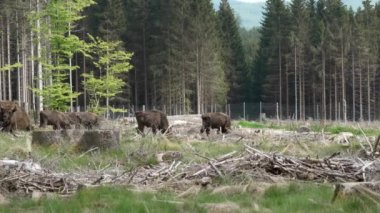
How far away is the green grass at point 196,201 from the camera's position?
24.2 ft

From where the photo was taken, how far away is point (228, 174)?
976cm

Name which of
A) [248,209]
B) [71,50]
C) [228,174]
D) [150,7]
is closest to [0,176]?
[228,174]

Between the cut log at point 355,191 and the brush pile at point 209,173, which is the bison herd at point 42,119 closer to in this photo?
the brush pile at point 209,173

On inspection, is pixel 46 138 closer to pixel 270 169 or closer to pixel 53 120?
pixel 270 169

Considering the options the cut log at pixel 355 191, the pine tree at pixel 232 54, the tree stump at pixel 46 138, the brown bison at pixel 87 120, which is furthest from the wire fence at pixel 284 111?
the cut log at pixel 355 191

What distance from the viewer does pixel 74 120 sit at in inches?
1017

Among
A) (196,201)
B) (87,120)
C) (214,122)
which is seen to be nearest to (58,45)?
(87,120)

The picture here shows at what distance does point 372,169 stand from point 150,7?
6928cm

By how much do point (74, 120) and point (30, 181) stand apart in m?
16.2

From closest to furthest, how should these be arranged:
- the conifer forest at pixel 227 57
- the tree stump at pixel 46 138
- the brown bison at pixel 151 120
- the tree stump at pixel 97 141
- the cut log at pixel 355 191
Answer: the cut log at pixel 355 191 < the tree stump at pixel 97 141 < the tree stump at pixel 46 138 < the brown bison at pixel 151 120 < the conifer forest at pixel 227 57

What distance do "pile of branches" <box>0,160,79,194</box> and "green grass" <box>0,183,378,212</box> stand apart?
70cm

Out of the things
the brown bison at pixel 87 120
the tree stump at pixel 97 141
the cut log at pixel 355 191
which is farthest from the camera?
the brown bison at pixel 87 120

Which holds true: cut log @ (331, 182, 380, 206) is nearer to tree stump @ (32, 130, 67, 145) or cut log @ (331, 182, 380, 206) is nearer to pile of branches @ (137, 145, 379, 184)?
pile of branches @ (137, 145, 379, 184)

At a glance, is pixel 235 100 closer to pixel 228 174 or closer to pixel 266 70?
pixel 266 70
